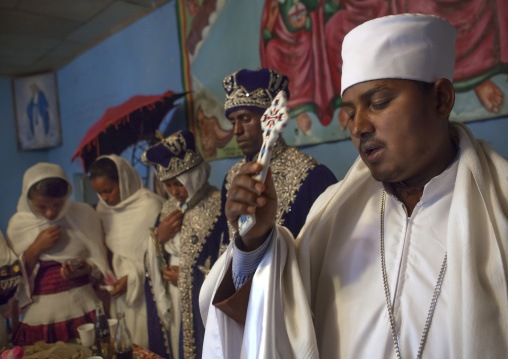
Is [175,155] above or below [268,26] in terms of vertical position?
below

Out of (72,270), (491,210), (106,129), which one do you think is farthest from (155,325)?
(491,210)

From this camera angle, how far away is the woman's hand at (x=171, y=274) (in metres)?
2.97

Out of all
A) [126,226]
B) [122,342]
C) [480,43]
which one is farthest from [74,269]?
[480,43]

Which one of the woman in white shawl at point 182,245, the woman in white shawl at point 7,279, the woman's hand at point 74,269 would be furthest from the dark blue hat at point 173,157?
the woman in white shawl at point 7,279

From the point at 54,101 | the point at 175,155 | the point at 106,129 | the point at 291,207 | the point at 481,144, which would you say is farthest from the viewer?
the point at 106,129

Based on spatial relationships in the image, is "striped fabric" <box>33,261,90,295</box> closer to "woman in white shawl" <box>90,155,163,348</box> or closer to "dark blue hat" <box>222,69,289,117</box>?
"woman in white shawl" <box>90,155,163,348</box>

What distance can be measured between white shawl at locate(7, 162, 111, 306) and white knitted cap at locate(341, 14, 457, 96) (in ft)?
9.69

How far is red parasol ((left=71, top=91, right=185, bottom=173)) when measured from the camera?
13.7 feet

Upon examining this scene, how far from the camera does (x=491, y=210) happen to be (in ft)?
3.01

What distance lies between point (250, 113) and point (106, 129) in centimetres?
276

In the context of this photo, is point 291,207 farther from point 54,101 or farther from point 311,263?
point 54,101

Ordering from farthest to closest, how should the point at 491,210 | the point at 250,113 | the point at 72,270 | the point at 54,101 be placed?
the point at 54,101 → the point at 72,270 → the point at 250,113 → the point at 491,210

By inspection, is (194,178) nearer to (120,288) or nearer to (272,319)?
(120,288)

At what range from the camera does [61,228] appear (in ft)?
10.6
